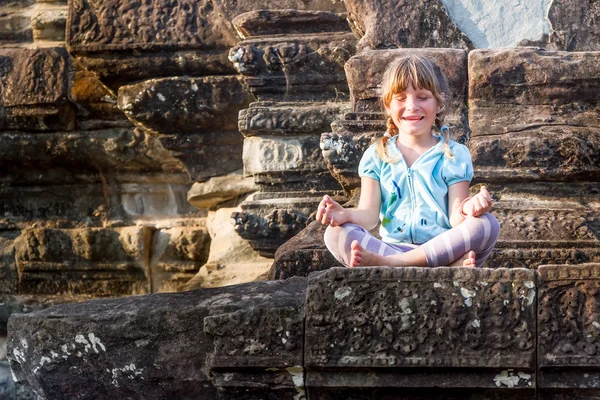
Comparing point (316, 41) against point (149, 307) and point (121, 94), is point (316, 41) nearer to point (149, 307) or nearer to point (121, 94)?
point (121, 94)

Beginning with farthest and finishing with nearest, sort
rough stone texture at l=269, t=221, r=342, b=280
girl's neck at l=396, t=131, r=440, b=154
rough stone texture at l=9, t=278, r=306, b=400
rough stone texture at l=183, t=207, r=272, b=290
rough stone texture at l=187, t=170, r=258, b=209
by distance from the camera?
rough stone texture at l=187, t=170, r=258, b=209 → rough stone texture at l=183, t=207, r=272, b=290 → rough stone texture at l=269, t=221, r=342, b=280 → girl's neck at l=396, t=131, r=440, b=154 → rough stone texture at l=9, t=278, r=306, b=400

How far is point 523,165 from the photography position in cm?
406

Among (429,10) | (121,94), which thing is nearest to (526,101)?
(429,10)

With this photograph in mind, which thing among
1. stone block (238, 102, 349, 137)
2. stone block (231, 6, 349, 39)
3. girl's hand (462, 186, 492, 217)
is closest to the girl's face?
girl's hand (462, 186, 492, 217)

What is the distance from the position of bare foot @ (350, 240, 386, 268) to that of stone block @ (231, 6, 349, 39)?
6.87 feet

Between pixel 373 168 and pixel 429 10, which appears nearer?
pixel 373 168

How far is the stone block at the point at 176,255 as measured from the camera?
19.8ft

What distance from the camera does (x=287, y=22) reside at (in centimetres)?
518

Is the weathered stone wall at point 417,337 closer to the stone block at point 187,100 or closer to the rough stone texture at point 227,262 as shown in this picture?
the rough stone texture at point 227,262

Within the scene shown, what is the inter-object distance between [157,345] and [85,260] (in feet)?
9.50

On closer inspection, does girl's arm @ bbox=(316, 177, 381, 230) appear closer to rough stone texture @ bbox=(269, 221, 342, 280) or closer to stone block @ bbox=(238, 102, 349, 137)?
A: rough stone texture @ bbox=(269, 221, 342, 280)

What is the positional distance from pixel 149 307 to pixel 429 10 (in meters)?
1.76

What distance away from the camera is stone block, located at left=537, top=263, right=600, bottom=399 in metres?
3.01

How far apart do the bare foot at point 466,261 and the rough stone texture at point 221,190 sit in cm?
256
